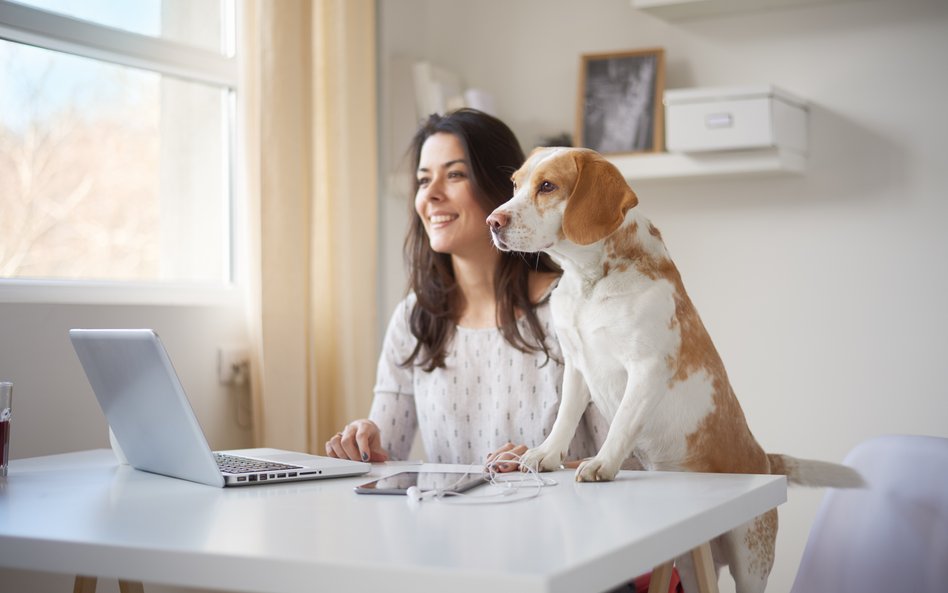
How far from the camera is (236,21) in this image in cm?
235

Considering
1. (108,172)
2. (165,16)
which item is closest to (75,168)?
(108,172)

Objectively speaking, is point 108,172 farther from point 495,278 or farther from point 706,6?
point 706,6

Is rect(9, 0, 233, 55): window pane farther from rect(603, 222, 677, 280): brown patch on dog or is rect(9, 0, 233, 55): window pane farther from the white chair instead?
the white chair

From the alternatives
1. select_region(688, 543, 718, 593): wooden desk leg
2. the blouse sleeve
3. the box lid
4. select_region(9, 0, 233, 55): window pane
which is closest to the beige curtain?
select_region(9, 0, 233, 55): window pane

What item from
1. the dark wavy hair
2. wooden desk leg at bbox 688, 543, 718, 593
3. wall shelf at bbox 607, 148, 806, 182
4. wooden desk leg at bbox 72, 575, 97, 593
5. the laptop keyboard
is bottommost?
wooden desk leg at bbox 72, 575, 97, 593

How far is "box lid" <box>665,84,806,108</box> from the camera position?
2.27 meters

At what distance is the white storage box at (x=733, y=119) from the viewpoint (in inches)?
89.6

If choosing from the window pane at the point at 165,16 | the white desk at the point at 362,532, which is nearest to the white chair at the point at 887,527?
the white desk at the point at 362,532

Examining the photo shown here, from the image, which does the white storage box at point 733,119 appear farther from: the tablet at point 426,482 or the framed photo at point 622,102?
the tablet at point 426,482

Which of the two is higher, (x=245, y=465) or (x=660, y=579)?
(x=245, y=465)

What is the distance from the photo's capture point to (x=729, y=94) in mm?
2307

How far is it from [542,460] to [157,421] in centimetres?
50

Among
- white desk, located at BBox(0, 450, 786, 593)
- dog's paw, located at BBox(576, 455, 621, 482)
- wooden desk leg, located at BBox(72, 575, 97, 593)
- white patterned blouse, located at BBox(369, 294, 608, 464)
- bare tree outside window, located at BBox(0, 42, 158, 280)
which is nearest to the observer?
white desk, located at BBox(0, 450, 786, 593)

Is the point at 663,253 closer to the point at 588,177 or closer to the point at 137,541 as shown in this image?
the point at 588,177
